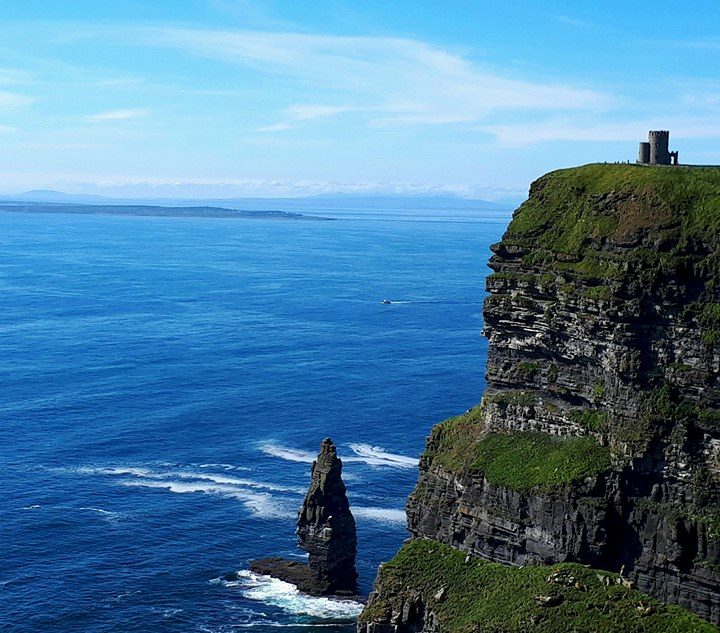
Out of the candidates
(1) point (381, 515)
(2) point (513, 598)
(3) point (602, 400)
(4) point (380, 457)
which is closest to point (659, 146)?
(3) point (602, 400)

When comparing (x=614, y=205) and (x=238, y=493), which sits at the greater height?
(x=614, y=205)

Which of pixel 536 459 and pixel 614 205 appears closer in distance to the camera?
pixel 536 459

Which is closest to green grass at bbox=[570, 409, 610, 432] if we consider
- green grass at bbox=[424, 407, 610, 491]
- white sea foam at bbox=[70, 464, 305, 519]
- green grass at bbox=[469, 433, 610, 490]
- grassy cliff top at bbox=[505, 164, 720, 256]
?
green grass at bbox=[424, 407, 610, 491]

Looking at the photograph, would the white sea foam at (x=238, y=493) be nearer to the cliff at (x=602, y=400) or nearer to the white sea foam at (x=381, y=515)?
the white sea foam at (x=381, y=515)

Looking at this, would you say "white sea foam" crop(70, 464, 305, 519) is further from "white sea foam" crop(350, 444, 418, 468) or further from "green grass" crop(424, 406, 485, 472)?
"green grass" crop(424, 406, 485, 472)

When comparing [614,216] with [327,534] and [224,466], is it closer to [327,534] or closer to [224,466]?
[327,534]

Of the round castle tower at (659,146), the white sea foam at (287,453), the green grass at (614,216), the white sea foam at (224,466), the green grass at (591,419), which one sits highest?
the round castle tower at (659,146)

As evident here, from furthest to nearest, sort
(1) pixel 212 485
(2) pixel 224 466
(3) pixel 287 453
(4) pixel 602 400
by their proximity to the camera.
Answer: (3) pixel 287 453 < (2) pixel 224 466 < (1) pixel 212 485 < (4) pixel 602 400

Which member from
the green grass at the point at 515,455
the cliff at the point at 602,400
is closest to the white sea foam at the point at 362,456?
the green grass at the point at 515,455
